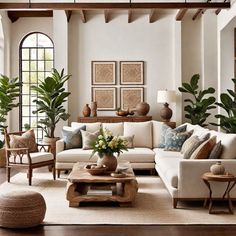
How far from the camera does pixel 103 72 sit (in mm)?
10977

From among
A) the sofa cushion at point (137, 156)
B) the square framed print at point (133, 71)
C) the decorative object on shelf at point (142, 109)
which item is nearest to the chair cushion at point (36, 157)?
the sofa cushion at point (137, 156)

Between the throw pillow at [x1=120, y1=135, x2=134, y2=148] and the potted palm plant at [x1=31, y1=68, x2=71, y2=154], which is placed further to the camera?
the potted palm plant at [x1=31, y1=68, x2=71, y2=154]

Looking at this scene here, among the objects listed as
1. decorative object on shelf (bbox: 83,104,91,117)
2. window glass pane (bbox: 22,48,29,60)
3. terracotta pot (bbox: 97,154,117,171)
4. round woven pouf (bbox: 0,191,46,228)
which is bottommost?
round woven pouf (bbox: 0,191,46,228)

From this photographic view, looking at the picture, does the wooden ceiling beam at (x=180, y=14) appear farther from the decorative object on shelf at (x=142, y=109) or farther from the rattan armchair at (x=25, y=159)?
the rattan armchair at (x=25, y=159)

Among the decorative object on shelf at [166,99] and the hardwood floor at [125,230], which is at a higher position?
the decorative object on shelf at [166,99]

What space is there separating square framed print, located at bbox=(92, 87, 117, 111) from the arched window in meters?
1.38

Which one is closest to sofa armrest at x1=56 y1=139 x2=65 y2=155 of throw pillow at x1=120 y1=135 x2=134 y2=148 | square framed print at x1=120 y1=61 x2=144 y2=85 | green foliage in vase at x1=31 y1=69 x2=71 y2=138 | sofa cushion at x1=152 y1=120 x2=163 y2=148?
throw pillow at x1=120 y1=135 x2=134 y2=148

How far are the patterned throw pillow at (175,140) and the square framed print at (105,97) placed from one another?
9.09 feet

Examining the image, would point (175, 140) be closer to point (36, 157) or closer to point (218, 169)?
point (36, 157)

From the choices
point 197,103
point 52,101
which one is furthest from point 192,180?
point 52,101

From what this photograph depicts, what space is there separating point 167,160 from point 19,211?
2.96m

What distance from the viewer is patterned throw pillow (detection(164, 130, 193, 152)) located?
8.31 meters

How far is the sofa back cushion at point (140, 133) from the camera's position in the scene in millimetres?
9094

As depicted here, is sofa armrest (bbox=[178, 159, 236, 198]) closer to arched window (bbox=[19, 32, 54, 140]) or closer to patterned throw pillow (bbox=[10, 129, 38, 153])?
patterned throw pillow (bbox=[10, 129, 38, 153])
